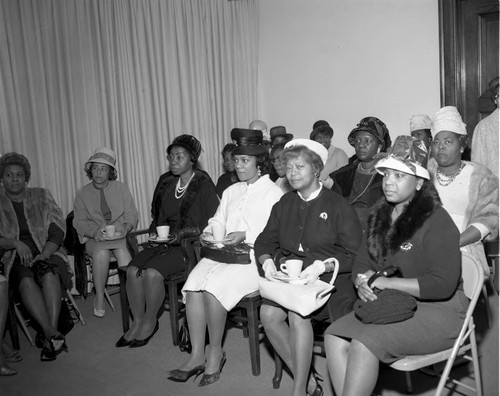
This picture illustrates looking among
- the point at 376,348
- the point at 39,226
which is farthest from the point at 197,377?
the point at 39,226

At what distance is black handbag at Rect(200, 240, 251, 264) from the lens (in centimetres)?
373

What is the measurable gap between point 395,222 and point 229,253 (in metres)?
1.30

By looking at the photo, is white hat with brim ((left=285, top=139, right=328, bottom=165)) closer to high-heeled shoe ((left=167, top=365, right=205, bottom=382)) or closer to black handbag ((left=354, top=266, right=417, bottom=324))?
black handbag ((left=354, top=266, right=417, bottom=324))

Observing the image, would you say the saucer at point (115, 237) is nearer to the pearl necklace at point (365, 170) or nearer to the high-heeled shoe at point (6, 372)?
the high-heeled shoe at point (6, 372)

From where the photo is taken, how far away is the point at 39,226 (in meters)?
4.57

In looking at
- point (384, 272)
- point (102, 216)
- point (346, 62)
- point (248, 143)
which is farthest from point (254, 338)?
point (346, 62)

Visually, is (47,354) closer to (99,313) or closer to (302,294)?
(99,313)

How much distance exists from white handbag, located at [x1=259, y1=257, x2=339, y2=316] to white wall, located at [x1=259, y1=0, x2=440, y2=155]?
356cm

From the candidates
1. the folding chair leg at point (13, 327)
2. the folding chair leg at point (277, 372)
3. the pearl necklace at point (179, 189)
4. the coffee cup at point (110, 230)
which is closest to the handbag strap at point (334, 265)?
the folding chair leg at point (277, 372)

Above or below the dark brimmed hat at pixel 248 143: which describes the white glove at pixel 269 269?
below

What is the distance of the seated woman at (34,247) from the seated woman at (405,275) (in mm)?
2372

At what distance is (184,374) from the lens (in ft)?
11.7

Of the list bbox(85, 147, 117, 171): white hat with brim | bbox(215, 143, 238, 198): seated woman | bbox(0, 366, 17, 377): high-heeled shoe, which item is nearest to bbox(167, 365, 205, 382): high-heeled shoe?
bbox(0, 366, 17, 377): high-heeled shoe

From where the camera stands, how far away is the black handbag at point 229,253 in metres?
3.73
